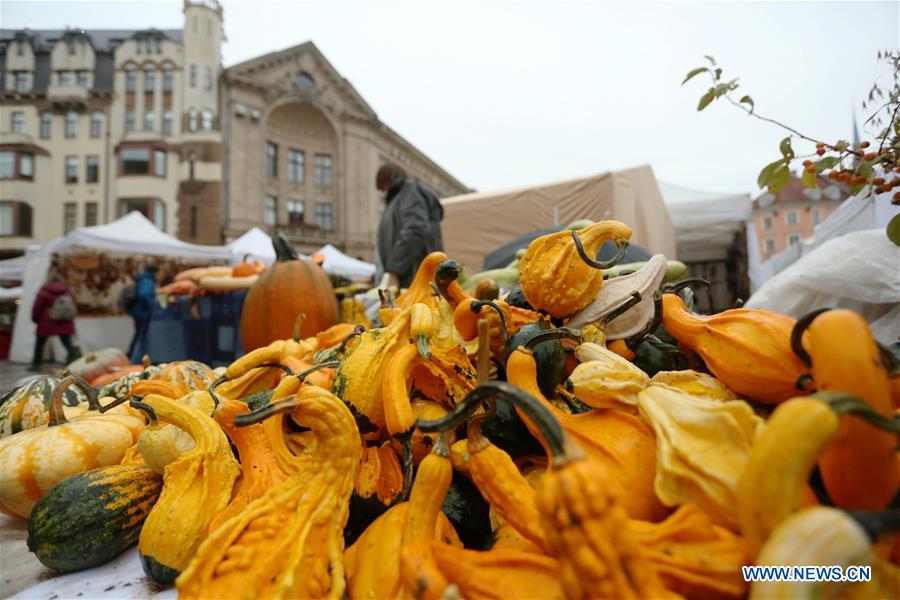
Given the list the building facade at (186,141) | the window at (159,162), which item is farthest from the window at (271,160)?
the window at (159,162)

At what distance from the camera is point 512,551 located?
72 cm

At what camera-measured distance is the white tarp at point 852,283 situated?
2.46m

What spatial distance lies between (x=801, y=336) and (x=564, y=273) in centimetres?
59

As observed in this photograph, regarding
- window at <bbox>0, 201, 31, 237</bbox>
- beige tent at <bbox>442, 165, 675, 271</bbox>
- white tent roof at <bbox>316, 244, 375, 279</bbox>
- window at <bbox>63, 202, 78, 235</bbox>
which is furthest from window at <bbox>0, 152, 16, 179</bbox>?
beige tent at <bbox>442, 165, 675, 271</bbox>

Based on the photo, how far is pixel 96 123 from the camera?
24.0 m

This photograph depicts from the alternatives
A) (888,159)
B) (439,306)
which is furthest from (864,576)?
(888,159)

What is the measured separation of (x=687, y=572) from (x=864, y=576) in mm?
198

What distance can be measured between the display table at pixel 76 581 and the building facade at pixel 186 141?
21548 mm

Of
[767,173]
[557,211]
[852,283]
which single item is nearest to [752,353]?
[767,173]

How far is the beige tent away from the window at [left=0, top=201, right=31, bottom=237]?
27.4 metres

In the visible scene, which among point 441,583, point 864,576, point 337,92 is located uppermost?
point 337,92

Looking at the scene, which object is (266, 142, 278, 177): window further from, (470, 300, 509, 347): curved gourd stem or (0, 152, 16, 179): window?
(470, 300, 509, 347): curved gourd stem

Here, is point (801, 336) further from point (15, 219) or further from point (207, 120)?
point (15, 219)

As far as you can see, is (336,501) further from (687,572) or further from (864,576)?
(864,576)
